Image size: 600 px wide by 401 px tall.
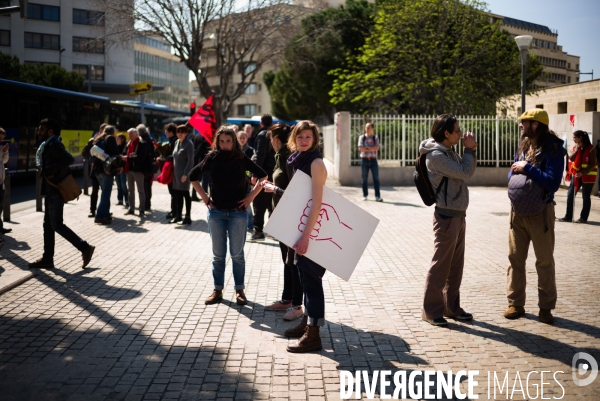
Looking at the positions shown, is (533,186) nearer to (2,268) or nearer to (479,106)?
(2,268)

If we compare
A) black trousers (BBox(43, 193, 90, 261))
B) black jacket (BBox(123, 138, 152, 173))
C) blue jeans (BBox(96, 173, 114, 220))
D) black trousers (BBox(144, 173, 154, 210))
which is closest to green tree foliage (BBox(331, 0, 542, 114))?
black trousers (BBox(144, 173, 154, 210))

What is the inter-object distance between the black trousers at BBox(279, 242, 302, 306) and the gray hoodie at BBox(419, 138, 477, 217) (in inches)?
53.6

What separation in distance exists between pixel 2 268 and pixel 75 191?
51.4 inches

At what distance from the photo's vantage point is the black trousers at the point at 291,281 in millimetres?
6023

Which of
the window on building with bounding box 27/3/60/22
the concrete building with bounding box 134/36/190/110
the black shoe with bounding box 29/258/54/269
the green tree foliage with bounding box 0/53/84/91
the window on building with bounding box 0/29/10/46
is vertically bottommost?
the black shoe with bounding box 29/258/54/269

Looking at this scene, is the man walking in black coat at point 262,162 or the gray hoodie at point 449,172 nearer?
the gray hoodie at point 449,172

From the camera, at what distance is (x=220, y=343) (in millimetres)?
5523

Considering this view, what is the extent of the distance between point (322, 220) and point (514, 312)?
215cm

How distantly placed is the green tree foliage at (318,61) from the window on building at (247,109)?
26.0m

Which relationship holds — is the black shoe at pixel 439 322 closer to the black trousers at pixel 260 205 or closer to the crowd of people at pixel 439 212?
the crowd of people at pixel 439 212

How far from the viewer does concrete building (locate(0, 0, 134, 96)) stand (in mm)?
60594

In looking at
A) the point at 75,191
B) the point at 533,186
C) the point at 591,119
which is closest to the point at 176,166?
the point at 75,191

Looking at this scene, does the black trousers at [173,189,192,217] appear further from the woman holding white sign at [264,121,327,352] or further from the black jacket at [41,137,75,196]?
the woman holding white sign at [264,121,327,352]

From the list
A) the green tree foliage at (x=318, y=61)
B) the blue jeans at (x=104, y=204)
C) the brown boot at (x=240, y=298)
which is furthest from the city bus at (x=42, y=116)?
the green tree foliage at (x=318, y=61)
